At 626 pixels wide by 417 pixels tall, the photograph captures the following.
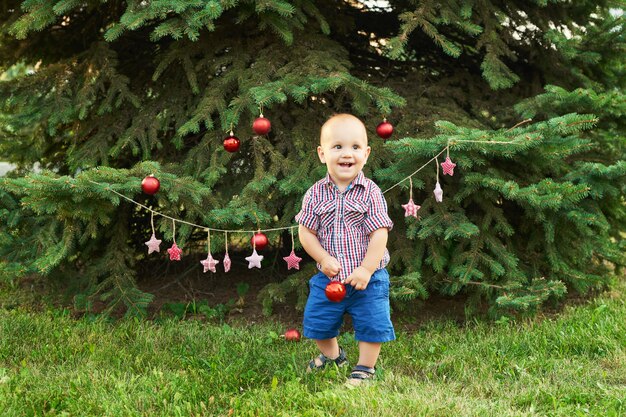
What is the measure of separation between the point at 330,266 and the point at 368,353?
54cm

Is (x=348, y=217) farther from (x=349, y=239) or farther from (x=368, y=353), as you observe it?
(x=368, y=353)

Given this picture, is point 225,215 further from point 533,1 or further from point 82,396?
point 533,1

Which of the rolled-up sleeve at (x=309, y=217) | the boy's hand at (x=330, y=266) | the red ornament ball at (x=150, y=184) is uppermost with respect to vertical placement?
the red ornament ball at (x=150, y=184)

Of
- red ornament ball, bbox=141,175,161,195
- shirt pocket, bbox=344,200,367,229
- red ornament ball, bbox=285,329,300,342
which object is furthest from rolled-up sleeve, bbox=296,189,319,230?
red ornament ball, bbox=285,329,300,342

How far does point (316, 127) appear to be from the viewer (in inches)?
184

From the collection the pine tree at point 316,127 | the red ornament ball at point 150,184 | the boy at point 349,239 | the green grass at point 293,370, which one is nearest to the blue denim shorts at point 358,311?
the boy at point 349,239

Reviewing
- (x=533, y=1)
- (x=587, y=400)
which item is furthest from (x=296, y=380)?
(x=533, y=1)

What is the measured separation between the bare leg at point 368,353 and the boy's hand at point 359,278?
1.22ft

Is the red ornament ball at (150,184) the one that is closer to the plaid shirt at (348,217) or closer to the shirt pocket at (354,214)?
the plaid shirt at (348,217)

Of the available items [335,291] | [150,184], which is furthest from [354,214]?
[150,184]

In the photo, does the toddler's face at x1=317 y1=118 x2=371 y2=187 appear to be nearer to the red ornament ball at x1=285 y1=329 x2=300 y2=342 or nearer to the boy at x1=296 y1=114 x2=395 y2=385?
the boy at x1=296 y1=114 x2=395 y2=385

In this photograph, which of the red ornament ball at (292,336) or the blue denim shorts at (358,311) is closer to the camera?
the blue denim shorts at (358,311)

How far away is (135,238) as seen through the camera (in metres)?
5.43

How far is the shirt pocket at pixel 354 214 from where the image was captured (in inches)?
132
